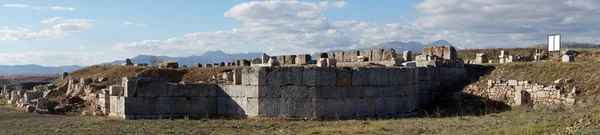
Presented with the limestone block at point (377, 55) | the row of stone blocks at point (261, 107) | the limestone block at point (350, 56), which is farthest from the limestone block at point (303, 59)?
the row of stone blocks at point (261, 107)

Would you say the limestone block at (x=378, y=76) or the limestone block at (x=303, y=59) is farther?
the limestone block at (x=303, y=59)

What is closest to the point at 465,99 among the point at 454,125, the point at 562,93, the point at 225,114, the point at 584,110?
the point at 562,93

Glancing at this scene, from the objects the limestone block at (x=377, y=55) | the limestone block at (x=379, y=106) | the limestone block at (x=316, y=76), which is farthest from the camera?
the limestone block at (x=377, y=55)

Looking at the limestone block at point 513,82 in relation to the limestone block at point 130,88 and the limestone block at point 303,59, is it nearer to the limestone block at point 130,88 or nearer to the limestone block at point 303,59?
the limestone block at point 303,59

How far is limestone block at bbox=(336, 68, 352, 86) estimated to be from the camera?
18750 mm

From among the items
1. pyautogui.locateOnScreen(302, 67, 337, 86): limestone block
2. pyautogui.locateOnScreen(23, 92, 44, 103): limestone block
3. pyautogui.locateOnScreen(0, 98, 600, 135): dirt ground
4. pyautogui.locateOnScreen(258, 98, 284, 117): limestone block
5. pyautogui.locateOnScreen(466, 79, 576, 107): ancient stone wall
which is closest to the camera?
pyautogui.locateOnScreen(0, 98, 600, 135): dirt ground

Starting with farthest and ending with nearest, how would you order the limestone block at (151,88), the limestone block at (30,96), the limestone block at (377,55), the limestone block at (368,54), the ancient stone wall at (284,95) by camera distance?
the limestone block at (30,96) → the limestone block at (368,54) → the limestone block at (377,55) → the limestone block at (151,88) → the ancient stone wall at (284,95)

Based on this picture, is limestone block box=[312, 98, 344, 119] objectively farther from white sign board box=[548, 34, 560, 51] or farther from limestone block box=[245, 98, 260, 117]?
white sign board box=[548, 34, 560, 51]

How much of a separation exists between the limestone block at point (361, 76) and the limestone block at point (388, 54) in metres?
6.36

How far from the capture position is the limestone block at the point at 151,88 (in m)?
19.6

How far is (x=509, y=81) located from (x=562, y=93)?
2.15 meters

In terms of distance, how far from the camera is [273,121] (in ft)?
59.1

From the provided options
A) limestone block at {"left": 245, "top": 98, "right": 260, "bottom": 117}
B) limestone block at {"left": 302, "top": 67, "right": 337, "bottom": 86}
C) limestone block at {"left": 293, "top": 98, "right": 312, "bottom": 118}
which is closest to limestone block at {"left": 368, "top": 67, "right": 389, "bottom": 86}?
limestone block at {"left": 302, "top": 67, "right": 337, "bottom": 86}

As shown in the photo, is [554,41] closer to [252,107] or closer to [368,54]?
[368,54]
